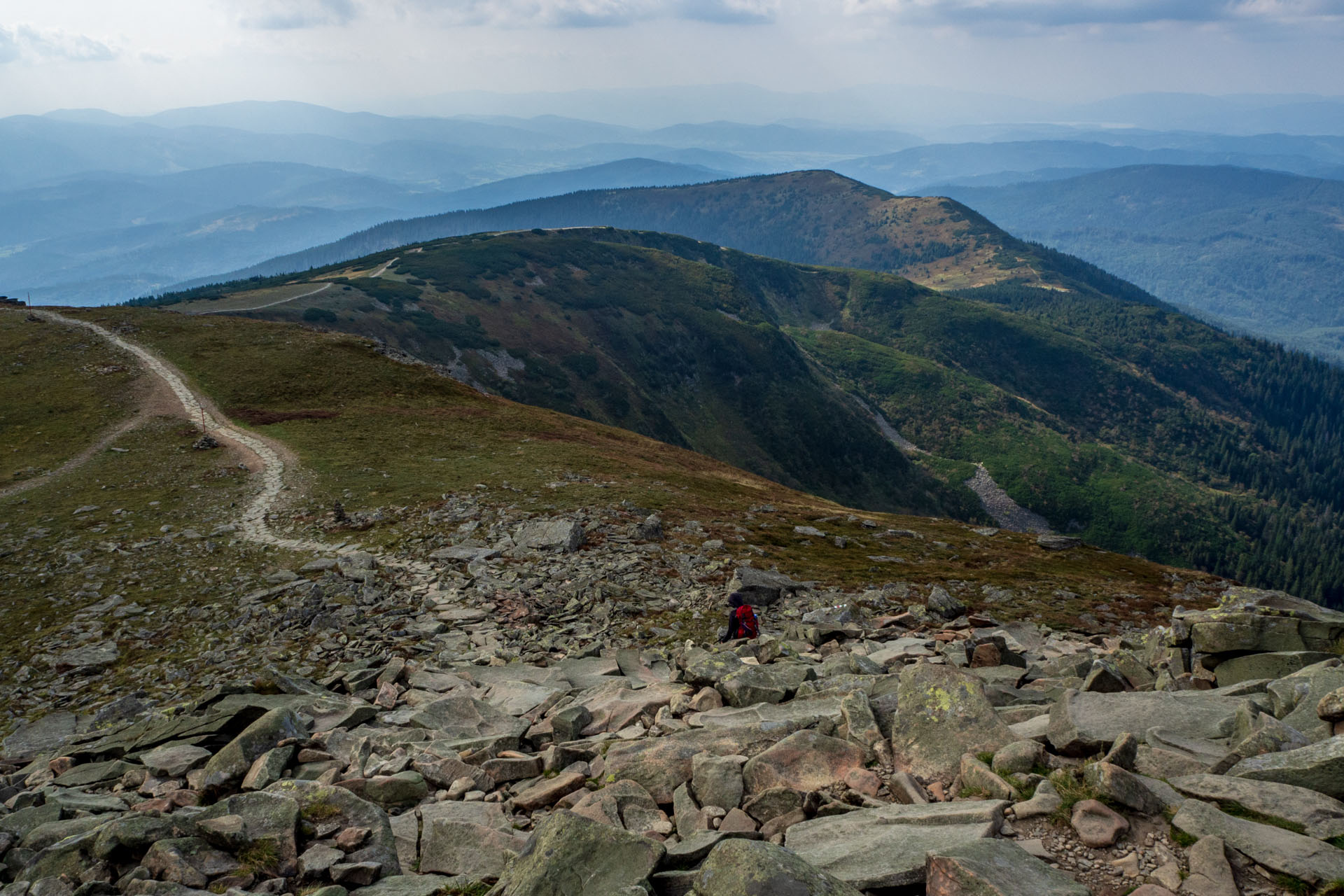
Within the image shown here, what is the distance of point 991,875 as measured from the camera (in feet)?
26.6

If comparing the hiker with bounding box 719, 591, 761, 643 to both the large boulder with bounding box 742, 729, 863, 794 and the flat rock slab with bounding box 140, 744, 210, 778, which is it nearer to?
the large boulder with bounding box 742, 729, 863, 794

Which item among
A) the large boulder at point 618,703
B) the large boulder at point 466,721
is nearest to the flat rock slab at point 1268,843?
the large boulder at point 618,703

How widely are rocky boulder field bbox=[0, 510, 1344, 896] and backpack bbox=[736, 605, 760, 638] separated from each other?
167 centimetres

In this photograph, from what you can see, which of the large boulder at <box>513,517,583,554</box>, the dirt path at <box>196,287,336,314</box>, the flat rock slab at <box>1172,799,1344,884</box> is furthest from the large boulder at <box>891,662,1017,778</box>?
the dirt path at <box>196,287,336,314</box>

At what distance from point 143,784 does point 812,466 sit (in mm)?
154918

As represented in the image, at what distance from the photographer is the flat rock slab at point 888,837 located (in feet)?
28.3

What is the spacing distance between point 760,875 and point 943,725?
5.79 meters

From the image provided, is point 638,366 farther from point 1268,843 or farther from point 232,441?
point 1268,843

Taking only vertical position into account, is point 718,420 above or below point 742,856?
below

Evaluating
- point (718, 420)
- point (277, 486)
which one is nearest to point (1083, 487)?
point (718, 420)

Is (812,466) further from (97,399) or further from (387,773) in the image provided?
(387,773)

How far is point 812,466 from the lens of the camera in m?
162

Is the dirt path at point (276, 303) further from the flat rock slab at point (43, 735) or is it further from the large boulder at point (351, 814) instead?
the large boulder at point (351, 814)

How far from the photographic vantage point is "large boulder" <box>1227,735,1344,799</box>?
30.8 ft
